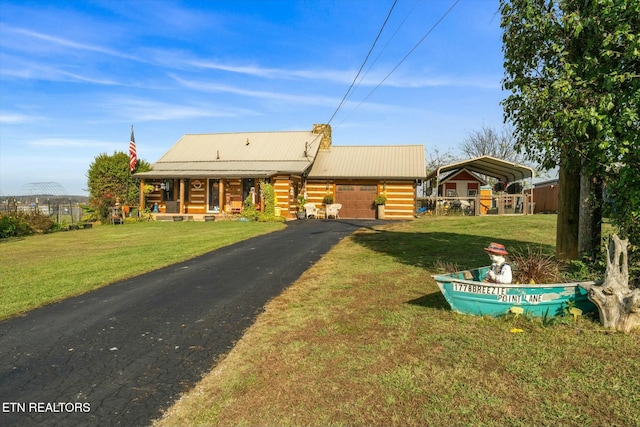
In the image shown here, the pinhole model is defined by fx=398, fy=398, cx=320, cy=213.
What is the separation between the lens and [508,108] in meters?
7.27

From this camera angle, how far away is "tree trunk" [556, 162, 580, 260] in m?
7.66

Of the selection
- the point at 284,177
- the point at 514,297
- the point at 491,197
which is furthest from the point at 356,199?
the point at 514,297

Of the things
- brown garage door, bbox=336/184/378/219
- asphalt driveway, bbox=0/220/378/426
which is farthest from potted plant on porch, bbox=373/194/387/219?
asphalt driveway, bbox=0/220/378/426

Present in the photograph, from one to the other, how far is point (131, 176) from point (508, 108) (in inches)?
1020

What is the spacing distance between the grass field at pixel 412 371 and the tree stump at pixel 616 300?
0.18 m

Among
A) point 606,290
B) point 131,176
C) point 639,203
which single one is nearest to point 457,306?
point 606,290

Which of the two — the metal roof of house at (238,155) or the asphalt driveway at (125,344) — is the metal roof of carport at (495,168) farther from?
the asphalt driveway at (125,344)

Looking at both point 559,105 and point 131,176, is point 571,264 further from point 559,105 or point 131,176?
point 131,176

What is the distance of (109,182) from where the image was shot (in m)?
27.2

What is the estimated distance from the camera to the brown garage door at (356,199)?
27.4 meters

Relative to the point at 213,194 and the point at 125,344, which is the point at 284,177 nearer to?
the point at 213,194

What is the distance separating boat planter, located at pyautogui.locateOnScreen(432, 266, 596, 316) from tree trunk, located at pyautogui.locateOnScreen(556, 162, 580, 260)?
2.62 meters

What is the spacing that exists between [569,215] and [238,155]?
24.9 metres

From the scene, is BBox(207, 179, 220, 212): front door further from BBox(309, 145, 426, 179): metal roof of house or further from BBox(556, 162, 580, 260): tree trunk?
BBox(556, 162, 580, 260): tree trunk
